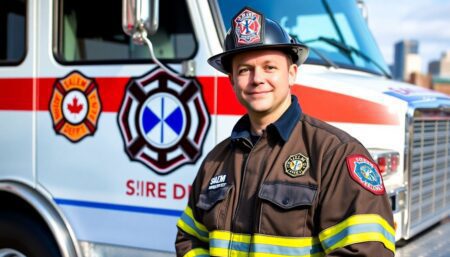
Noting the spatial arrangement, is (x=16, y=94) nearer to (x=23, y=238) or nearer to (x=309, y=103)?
(x=23, y=238)

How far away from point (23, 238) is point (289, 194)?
7.12ft

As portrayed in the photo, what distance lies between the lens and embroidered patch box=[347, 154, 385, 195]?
1519 millimetres

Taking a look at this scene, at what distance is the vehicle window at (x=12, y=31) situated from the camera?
3.36 meters

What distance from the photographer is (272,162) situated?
1675mm

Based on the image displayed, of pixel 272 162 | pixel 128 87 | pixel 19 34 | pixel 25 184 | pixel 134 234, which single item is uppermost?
pixel 19 34

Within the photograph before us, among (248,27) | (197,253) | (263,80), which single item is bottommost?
(197,253)

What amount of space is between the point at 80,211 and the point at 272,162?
1788 mm

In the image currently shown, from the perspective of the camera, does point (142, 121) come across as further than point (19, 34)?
No

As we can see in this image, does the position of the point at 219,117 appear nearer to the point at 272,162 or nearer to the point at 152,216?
the point at 152,216

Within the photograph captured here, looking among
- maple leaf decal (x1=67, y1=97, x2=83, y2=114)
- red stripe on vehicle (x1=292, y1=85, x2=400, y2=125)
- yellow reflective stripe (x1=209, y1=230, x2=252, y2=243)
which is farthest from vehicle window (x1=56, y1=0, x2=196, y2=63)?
yellow reflective stripe (x1=209, y1=230, x2=252, y2=243)

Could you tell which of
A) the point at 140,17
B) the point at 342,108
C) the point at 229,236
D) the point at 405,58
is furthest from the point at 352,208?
the point at 405,58

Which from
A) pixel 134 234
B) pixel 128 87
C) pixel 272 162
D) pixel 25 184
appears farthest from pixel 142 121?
pixel 272 162

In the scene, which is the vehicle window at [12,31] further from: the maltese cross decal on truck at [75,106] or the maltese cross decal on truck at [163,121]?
the maltese cross decal on truck at [163,121]

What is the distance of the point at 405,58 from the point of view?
59688mm
